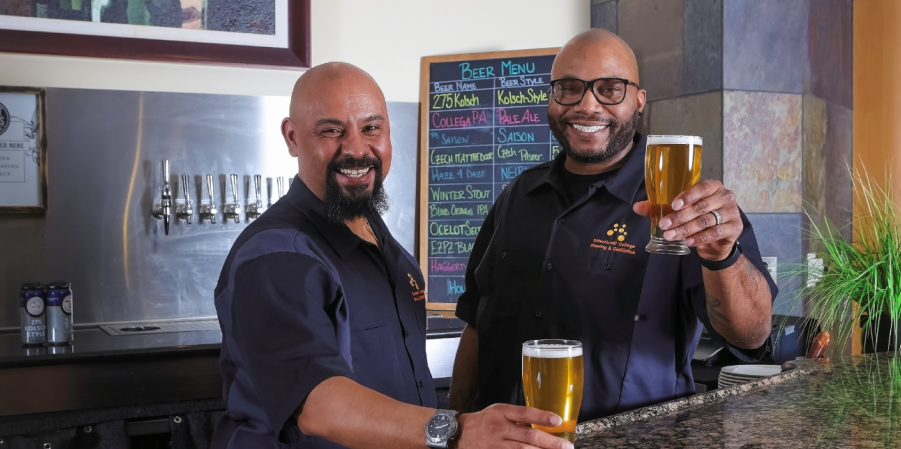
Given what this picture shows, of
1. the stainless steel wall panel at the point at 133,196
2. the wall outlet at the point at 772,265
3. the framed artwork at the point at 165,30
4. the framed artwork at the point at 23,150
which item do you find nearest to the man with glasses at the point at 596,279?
the wall outlet at the point at 772,265

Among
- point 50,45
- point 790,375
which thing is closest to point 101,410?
point 50,45

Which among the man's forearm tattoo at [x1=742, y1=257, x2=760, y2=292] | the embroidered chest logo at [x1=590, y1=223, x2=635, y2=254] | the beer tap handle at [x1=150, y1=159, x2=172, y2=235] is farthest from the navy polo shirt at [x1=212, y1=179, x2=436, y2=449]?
the beer tap handle at [x1=150, y1=159, x2=172, y2=235]

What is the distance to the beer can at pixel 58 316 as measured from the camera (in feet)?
9.23

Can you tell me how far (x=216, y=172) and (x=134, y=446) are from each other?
1.30 metres

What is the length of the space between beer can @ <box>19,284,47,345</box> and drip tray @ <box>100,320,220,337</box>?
252 mm

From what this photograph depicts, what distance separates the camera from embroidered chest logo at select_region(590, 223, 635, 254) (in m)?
1.80

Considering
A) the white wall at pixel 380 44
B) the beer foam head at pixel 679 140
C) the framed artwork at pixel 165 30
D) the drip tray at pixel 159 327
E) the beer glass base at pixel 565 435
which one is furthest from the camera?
the white wall at pixel 380 44

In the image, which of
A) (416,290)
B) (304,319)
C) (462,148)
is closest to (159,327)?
(462,148)

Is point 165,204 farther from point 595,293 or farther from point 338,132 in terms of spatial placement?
point 595,293

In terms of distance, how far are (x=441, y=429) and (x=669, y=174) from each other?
596 mm

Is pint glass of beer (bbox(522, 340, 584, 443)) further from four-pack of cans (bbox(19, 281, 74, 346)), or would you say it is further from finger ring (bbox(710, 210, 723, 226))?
four-pack of cans (bbox(19, 281, 74, 346))

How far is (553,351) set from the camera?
3.25ft

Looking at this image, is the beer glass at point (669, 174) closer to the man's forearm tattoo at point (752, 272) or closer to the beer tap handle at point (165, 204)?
the man's forearm tattoo at point (752, 272)

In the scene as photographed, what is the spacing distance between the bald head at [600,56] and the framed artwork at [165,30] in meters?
1.94
